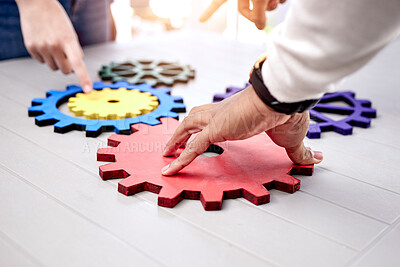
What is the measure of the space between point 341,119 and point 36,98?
3.68ft

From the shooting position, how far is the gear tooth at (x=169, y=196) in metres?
0.95

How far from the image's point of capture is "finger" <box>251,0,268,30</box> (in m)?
1.53

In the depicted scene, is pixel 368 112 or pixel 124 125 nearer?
pixel 124 125

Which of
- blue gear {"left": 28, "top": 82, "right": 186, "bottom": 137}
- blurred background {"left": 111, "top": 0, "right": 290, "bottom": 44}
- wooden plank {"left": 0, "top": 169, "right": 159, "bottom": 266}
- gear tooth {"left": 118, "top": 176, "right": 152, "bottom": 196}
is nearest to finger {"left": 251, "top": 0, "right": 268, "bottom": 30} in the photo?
blue gear {"left": 28, "top": 82, "right": 186, "bottom": 137}

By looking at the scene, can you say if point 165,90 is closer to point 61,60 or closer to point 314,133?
point 61,60

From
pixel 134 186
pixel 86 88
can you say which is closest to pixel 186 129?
pixel 134 186

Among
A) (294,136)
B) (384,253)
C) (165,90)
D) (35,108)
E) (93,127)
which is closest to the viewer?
(384,253)

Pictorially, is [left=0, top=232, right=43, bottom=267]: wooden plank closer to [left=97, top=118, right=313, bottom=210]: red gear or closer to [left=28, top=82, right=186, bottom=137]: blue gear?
[left=97, top=118, right=313, bottom=210]: red gear

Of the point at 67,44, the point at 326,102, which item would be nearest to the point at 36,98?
the point at 67,44

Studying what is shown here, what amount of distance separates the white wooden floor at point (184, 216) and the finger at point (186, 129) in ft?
0.56

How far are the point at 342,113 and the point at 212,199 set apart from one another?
836 millimetres

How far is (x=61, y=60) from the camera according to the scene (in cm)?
163

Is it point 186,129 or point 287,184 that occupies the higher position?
point 186,129

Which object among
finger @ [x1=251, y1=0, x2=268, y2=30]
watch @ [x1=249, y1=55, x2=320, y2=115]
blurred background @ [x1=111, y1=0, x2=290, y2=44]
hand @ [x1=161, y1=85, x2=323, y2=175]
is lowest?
blurred background @ [x1=111, y1=0, x2=290, y2=44]
